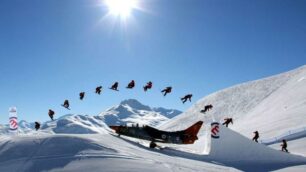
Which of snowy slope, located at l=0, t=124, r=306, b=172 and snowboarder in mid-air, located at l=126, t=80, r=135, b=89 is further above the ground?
snowboarder in mid-air, located at l=126, t=80, r=135, b=89

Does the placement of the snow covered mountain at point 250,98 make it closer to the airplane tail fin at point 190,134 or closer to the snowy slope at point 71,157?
the airplane tail fin at point 190,134

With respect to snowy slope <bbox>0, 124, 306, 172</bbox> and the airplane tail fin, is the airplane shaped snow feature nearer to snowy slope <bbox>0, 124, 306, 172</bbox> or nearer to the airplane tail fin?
the airplane tail fin

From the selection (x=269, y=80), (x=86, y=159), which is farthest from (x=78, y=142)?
(x=269, y=80)

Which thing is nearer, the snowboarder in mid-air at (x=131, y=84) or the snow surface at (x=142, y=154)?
the snow surface at (x=142, y=154)

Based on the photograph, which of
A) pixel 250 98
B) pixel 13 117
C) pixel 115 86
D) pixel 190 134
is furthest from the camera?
pixel 250 98

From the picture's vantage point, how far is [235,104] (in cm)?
13550

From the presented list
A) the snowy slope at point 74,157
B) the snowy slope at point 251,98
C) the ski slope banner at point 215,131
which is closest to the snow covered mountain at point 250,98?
the snowy slope at point 251,98

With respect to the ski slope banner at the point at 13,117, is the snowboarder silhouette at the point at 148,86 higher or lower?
higher

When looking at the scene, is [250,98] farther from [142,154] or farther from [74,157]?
[74,157]

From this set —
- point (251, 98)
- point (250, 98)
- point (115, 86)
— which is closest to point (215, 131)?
point (115, 86)

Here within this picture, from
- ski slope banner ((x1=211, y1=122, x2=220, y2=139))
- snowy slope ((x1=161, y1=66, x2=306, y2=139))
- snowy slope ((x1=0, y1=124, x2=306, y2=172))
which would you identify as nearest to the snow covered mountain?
snowy slope ((x1=161, y1=66, x2=306, y2=139))

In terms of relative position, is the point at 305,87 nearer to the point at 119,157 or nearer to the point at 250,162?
the point at 250,162

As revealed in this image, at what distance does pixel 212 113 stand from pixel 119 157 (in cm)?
11413

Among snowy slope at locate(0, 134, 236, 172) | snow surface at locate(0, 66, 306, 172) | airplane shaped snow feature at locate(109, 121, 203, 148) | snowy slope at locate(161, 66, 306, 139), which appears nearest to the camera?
snowy slope at locate(0, 134, 236, 172)
